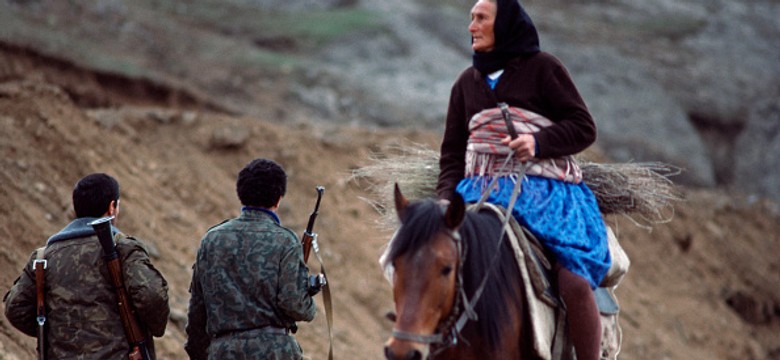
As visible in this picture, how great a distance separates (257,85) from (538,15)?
36.7 ft

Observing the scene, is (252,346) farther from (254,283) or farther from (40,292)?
(40,292)

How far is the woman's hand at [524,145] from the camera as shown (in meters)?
5.30

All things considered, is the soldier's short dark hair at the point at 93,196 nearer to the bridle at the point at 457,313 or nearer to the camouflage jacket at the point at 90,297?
the camouflage jacket at the point at 90,297

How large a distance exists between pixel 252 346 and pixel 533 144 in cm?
175

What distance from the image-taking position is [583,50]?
2475 centimetres

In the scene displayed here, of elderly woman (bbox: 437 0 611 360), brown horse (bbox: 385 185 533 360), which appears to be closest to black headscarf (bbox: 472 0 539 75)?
elderly woman (bbox: 437 0 611 360)

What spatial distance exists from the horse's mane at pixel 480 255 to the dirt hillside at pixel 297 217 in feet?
11.1

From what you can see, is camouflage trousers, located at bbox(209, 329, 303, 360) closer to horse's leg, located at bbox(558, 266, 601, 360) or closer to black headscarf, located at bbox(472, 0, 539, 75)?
horse's leg, located at bbox(558, 266, 601, 360)

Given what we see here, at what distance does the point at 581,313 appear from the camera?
518 cm

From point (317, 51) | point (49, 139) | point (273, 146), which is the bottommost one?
point (317, 51)

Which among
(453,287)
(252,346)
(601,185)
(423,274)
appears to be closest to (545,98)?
(601,185)

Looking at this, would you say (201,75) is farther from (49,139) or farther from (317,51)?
(49,139)

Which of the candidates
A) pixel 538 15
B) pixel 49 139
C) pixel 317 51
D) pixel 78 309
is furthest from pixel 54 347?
pixel 538 15

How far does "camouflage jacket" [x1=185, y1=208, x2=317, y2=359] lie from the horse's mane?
2.28ft
